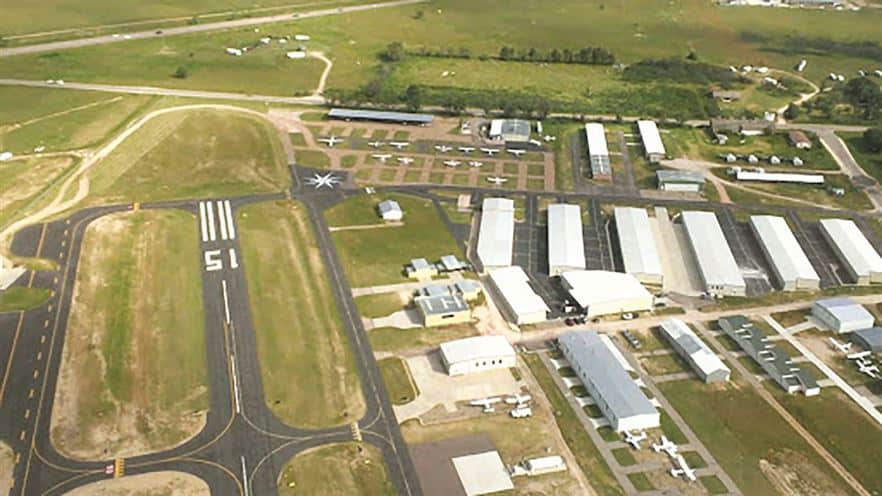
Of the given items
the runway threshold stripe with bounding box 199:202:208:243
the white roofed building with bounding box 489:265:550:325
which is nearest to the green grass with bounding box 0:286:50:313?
the runway threshold stripe with bounding box 199:202:208:243

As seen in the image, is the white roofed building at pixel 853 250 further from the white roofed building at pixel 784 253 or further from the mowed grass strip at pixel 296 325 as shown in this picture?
the mowed grass strip at pixel 296 325

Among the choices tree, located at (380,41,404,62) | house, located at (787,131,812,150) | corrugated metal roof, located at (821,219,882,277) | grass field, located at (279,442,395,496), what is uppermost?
tree, located at (380,41,404,62)

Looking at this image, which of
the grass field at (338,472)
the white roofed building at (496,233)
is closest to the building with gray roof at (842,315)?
the white roofed building at (496,233)

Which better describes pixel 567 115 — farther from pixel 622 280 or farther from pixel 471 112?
pixel 622 280

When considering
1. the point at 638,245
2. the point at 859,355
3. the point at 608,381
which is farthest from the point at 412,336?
the point at 859,355

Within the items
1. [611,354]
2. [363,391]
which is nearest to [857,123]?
[611,354]

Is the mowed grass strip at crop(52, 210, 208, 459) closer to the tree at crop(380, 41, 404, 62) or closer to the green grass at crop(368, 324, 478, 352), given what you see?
the green grass at crop(368, 324, 478, 352)
